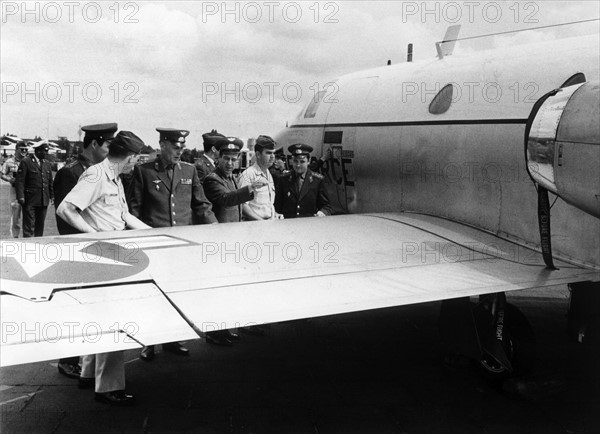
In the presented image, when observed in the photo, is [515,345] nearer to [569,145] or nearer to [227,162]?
[569,145]

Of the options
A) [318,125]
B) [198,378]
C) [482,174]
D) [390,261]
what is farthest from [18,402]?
[318,125]

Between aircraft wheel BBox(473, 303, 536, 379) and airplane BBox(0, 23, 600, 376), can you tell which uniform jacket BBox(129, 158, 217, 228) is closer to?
airplane BBox(0, 23, 600, 376)

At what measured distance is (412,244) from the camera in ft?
16.9

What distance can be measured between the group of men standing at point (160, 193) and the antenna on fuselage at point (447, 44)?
1942 mm

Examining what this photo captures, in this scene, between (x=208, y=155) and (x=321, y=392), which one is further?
(x=208, y=155)

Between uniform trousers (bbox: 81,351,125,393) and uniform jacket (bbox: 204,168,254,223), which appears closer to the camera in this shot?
uniform trousers (bbox: 81,351,125,393)

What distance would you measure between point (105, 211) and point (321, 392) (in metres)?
2.33

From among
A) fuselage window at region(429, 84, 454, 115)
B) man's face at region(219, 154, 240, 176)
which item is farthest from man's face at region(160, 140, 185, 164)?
fuselage window at region(429, 84, 454, 115)

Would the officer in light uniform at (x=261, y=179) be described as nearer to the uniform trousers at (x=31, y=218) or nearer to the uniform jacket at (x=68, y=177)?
the uniform jacket at (x=68, y=177)

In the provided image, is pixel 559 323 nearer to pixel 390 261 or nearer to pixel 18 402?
pixel 390 261

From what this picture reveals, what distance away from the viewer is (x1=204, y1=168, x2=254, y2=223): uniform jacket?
6812 mm

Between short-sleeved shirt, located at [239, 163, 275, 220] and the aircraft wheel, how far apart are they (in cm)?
273

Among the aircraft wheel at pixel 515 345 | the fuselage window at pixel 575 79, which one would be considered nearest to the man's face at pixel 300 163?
the aircraft wheel at pixel 515 345

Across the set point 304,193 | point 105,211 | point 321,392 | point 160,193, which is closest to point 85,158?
point 160,193
